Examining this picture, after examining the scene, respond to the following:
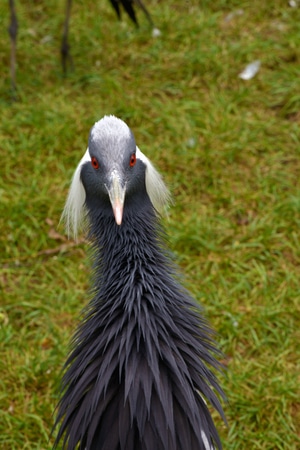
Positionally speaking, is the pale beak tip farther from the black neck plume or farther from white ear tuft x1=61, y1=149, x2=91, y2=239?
white ear tuft x1=61, y1=149, x2=91, y2=239

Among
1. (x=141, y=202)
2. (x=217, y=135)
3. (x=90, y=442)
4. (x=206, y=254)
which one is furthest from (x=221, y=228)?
(x=90, y=442)

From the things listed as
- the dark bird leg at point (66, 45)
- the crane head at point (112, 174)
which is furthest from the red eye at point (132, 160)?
the dark bird leg at point (66, 45)

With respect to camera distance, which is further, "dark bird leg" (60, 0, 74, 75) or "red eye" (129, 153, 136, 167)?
"dark bird leg" (60, 0, 74, 75)

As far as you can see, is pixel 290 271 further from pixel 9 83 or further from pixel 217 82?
pixel 9 83

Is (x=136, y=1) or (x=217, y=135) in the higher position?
(x=136, y=1)

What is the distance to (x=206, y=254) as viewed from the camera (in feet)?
14.1

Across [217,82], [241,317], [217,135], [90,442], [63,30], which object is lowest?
[90,442]

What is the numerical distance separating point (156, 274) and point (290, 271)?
1727mm

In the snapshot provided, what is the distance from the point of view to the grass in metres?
3.65

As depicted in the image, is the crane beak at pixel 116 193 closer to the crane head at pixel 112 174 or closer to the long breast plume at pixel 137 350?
the crane head at pixel 112 174

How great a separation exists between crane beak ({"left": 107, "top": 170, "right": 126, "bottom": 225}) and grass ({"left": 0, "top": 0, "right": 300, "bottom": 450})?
37.6 inches

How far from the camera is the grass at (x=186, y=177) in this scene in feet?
12.0

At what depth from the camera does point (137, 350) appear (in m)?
2.54

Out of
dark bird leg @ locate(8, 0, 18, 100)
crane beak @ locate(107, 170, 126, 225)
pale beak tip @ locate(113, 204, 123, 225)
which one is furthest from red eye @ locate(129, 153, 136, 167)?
dark bird leg @ locate(8, 0, 18, 100)
